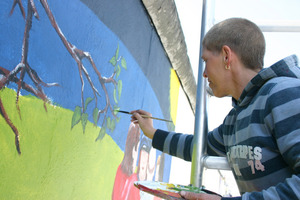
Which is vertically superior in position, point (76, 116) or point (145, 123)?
point (145, 123)

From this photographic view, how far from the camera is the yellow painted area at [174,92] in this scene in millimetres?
2973

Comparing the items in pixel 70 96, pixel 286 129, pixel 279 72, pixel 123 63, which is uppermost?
pixel 123 63

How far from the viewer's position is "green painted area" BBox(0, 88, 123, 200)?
909 mm

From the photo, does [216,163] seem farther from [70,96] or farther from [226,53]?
[70,96]

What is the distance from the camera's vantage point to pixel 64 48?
1.17m

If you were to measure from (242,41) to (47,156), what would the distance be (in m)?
0.74

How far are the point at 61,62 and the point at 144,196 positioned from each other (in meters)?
1.39

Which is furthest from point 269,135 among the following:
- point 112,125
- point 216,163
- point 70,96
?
point 112,125

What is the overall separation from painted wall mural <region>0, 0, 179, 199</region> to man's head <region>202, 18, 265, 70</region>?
1.58 ft

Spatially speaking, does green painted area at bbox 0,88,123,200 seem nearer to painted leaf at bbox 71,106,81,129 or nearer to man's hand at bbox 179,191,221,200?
painted leaf at bbox 71,106,81,129

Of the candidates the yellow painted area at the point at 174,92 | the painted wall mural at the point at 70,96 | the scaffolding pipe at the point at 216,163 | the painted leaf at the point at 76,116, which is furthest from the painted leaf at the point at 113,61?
the yellow painted area at the point at 174,92

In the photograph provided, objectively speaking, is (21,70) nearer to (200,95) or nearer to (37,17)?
(37,17)

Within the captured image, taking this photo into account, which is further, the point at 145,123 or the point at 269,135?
the point at 145,123

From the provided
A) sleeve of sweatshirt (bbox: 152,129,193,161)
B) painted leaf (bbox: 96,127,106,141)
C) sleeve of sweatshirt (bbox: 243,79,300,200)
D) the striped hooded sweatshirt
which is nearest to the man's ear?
the striped hooded sweatshirt
